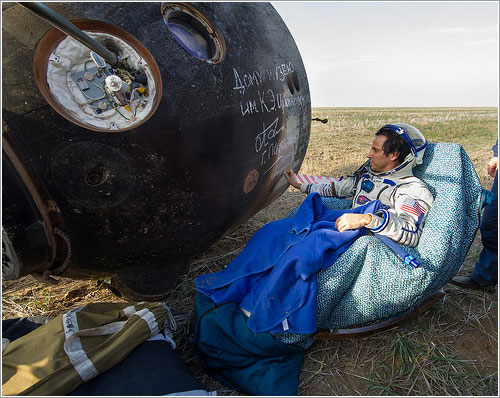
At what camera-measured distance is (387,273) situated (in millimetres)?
2188

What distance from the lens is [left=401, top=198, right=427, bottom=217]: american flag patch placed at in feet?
7.86

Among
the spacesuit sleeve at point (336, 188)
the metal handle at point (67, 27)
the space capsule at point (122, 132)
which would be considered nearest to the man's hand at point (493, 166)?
the spacesuit sleeve at point (336, 188)

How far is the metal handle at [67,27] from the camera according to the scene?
1.54m

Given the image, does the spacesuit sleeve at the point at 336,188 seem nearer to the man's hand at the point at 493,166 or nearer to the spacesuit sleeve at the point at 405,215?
the spacesuit sleeve at the point at 405,215

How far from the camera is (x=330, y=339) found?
2.40m

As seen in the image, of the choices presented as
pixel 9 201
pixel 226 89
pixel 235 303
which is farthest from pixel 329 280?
pixel 9 201

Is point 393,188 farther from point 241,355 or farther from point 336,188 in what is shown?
point 241,355

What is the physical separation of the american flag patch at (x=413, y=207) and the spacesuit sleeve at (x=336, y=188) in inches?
27.9

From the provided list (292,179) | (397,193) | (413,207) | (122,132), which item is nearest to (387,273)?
(413,207)

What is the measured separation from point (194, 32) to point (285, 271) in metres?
1.63

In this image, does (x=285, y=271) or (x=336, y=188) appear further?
(x=336, y=188)

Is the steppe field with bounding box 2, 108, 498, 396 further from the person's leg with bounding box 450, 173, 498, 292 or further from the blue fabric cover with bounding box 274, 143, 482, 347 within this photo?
the blue fabric cover with bounding box 274, 143, 482, 347

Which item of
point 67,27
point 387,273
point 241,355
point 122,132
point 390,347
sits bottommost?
point 390,347

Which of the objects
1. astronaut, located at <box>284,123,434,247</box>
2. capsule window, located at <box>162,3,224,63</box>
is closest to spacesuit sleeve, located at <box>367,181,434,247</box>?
astronaut, located at <box>284,123,434,247</box>
